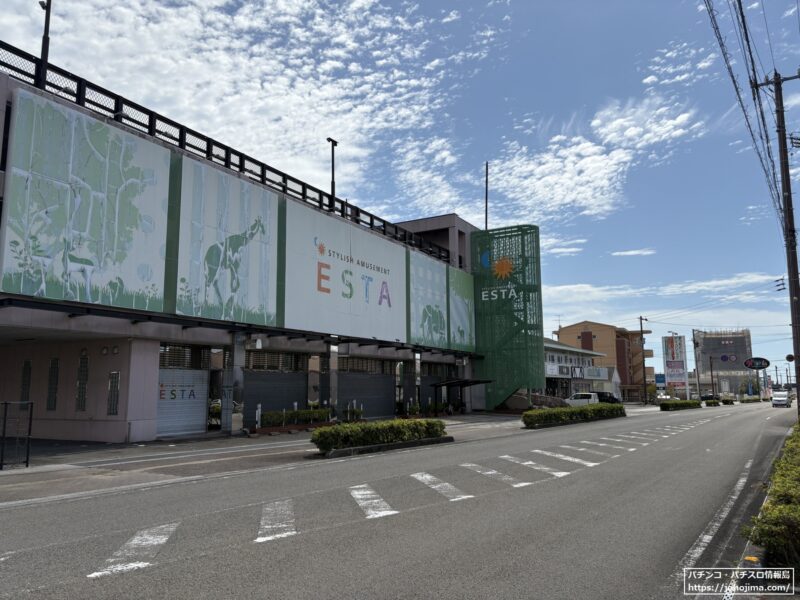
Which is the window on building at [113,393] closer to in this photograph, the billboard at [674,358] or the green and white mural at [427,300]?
the green and white mural at [427,300]

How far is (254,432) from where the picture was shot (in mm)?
25656

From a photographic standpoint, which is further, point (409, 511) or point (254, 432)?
point (254, 432)

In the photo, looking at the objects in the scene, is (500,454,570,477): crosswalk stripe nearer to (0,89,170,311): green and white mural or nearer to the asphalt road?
the asphalt road

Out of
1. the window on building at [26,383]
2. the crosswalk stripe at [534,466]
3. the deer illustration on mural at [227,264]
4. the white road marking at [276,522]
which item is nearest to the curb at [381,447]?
the crosswalk stripe at [534,466]

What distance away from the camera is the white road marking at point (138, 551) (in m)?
6.17

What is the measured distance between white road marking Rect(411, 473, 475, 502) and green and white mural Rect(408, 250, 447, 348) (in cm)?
2774

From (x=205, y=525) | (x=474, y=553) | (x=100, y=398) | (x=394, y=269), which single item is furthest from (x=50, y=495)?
(x=394, y=269)

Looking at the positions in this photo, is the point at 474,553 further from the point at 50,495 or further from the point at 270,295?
the point at 270,295

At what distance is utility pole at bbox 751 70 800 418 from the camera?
58.6ft

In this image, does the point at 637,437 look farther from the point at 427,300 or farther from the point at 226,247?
the point at 427,300

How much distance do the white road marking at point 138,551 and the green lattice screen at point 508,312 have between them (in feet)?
135

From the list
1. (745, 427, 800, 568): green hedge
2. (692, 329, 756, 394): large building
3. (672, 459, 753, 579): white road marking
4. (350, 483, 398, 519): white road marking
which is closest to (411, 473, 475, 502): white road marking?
(350, 483, 398, 519): white road marking

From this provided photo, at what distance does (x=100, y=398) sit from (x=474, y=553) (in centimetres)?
1948

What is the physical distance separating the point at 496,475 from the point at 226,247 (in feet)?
56.1
